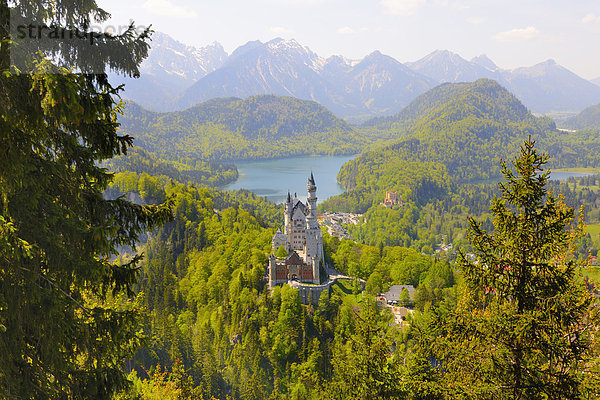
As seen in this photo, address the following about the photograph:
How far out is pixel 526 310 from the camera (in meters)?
8.33

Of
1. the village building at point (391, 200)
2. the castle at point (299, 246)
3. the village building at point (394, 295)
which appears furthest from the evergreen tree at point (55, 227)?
the village building at point (391, 200)

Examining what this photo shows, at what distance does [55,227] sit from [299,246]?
45.4m

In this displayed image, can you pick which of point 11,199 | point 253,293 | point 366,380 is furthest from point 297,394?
point 11,199

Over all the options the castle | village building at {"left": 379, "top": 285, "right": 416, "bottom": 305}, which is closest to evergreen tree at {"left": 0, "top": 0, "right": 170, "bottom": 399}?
the castle

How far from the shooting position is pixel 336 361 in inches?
534

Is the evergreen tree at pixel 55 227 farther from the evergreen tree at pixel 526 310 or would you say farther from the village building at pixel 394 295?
the village building at pixel 394 295

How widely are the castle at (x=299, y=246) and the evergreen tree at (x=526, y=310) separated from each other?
123ft

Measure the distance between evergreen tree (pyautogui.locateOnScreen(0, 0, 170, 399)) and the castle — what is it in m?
38.1

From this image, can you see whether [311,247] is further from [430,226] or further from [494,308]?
[430,226]

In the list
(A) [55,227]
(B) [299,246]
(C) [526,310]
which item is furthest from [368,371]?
(B) [299,246]

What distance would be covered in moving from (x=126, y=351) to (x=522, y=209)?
29.8 ft

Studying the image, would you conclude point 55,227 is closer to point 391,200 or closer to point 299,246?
point 299,246

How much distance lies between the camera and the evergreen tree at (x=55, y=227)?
237 inches

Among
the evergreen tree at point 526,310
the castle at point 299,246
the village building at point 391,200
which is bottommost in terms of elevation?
the village building at point 391,200
